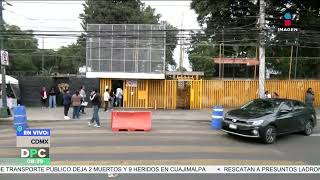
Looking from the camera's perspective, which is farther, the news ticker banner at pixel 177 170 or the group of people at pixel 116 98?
the group of people at pixel 116 98

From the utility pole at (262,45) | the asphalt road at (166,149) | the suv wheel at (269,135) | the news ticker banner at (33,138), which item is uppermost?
the utility pole at (262,45)

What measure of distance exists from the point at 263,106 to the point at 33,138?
34.7 ft

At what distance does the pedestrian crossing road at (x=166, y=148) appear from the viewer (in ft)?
32.4

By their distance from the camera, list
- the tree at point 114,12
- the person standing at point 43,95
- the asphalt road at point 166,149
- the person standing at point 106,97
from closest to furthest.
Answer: the asphalt road at point 166,149, the person standing at point 106,97, the person standing at point 43,95, the tree at point 114,12

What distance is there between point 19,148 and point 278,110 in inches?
408

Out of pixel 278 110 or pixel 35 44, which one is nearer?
pixel 278 110

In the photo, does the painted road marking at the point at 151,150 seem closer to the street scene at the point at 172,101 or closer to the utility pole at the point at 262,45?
the street scene at the point at 172,101

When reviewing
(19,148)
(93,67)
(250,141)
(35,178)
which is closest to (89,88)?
(93,67)

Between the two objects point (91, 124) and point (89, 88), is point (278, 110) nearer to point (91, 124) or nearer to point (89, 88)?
point (91, 124)

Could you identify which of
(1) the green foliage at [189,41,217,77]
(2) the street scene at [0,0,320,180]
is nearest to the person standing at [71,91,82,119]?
(2) the street scene at [0,0,320,180]

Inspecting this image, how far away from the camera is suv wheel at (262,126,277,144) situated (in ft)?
41.5

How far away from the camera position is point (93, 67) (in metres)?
25.0

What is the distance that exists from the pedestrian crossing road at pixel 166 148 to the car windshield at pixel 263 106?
1.22 metres

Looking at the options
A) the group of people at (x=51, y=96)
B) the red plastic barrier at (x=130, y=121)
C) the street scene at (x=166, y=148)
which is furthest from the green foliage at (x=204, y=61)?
the red plastic barrier at (x=130, y=121)
